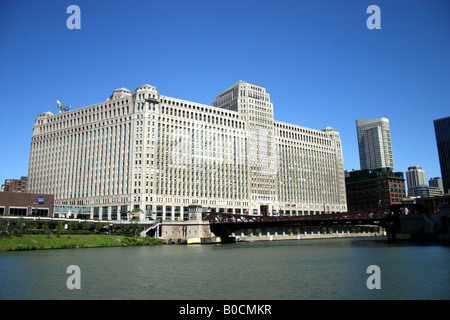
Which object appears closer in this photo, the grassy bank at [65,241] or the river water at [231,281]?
the river water at [231,281]

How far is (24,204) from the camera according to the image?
167250 millimetres

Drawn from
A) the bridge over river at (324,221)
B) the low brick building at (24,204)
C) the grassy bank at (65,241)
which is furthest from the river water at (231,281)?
the low brick building at (24,204)

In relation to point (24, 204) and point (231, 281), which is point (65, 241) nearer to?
point (24, 204)

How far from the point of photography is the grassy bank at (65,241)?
4134 inches

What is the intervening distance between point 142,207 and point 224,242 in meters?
45.1

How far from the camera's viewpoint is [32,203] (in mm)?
169750

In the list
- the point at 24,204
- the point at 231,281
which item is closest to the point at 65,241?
the point at 24,204

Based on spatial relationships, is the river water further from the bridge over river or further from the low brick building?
the low brick building

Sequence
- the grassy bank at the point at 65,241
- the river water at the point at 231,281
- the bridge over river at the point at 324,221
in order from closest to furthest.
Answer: the river water at the point at 231,281, the grassy bank at the point at 65,241, the bridge over river at the point at 324,221

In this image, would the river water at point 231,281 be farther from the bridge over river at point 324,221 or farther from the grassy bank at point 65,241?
the bridge over river at point 324,221

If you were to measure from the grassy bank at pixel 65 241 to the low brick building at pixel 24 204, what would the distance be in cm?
4327

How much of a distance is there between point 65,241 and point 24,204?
59.7 m

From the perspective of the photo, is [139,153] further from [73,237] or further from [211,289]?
[211,289]
